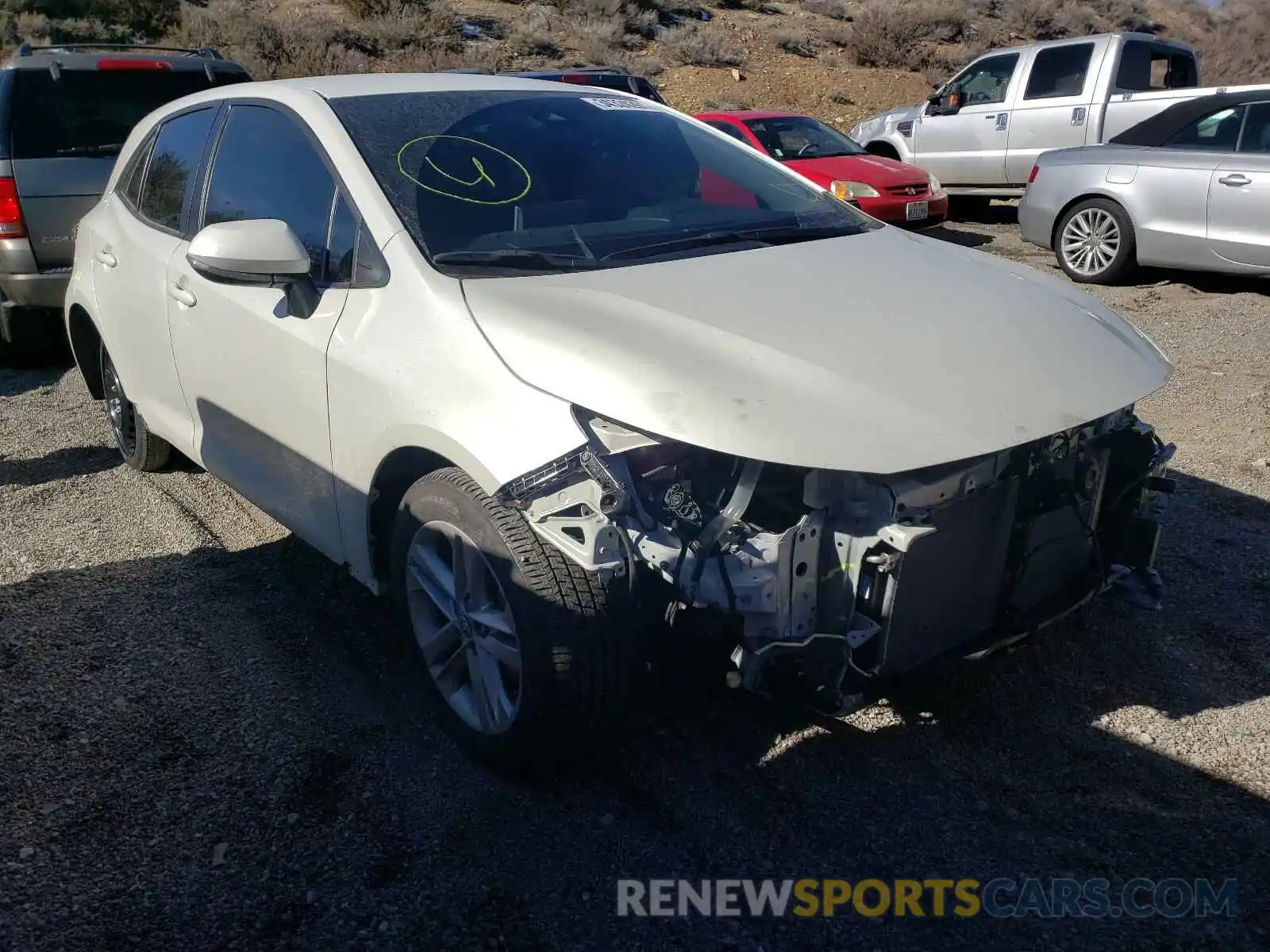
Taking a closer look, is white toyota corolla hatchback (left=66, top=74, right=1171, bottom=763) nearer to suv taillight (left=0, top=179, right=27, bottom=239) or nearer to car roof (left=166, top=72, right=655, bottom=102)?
car roof (left=166, top=72, right=655, bottom=102)

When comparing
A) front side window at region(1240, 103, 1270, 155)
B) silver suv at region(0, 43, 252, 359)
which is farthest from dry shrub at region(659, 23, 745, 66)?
silver suv at region(0, 43, 252, 359)

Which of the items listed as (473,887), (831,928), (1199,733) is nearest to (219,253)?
(473,887)

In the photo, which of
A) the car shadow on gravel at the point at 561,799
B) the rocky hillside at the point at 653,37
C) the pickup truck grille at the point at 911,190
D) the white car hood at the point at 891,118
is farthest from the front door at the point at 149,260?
the rocky hillside at the point at 653,37

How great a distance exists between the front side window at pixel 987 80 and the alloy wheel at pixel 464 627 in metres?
11.2

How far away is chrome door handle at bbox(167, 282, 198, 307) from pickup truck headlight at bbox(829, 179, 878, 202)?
7730mm

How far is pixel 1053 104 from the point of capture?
11.6 metres

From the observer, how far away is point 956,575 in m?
2.66

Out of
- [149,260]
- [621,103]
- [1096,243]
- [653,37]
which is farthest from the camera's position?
[653,37]

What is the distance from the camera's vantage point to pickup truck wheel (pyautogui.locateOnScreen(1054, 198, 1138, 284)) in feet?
28.9

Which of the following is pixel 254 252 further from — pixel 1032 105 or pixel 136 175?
pixel 1032 105

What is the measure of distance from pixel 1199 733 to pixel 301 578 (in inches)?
124

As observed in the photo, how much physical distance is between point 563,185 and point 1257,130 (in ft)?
23.7

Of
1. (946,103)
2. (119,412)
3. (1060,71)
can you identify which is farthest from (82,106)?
(1060,71)

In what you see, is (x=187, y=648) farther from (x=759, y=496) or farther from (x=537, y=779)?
(x=759, y=496)
